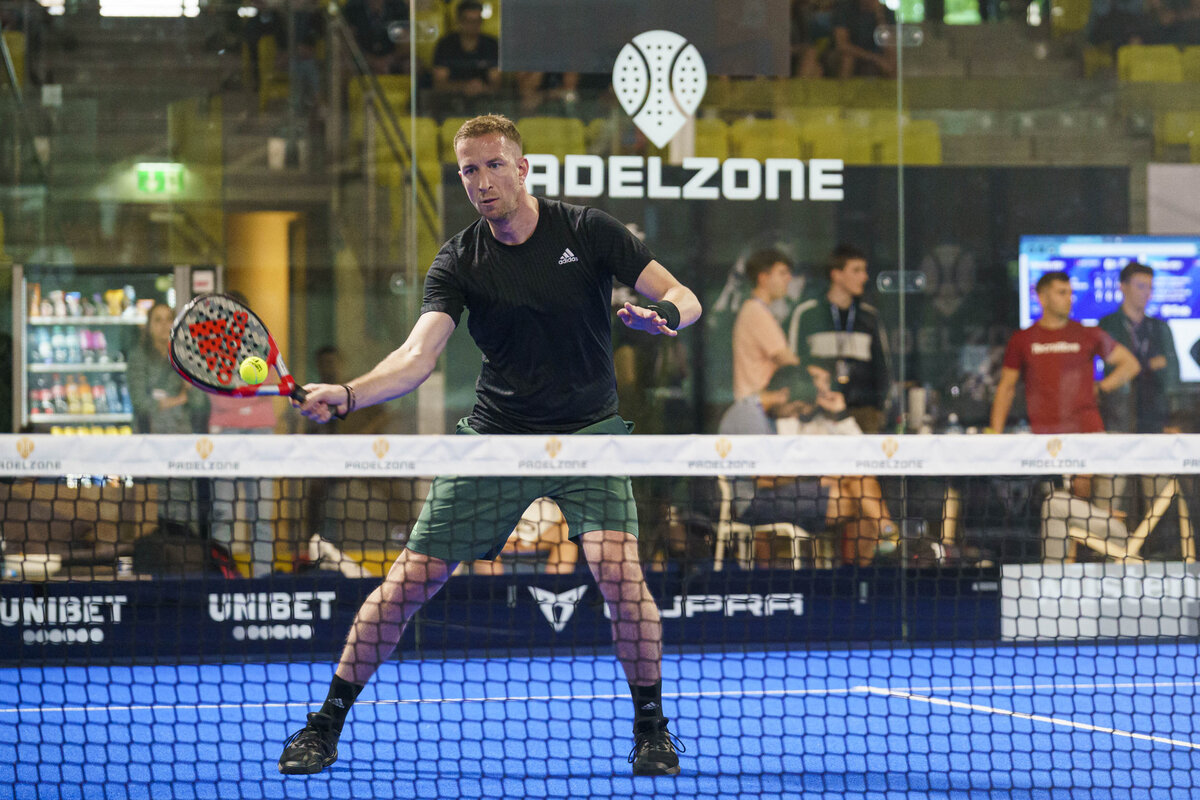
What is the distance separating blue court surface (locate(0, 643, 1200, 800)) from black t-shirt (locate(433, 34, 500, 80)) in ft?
10.2

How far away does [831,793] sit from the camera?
369cm

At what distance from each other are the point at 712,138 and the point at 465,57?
1.37 m

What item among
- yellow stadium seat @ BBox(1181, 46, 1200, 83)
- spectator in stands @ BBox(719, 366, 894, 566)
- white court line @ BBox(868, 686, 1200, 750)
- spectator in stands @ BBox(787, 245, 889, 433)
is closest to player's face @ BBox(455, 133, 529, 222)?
white court line @ BBox(868, 686, 1200, 750)

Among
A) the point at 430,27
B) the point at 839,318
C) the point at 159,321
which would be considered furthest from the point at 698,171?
the point at 159,321

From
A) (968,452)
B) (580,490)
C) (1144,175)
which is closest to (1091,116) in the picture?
(1144,175)

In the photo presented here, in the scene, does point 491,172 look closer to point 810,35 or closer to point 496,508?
point 496,508

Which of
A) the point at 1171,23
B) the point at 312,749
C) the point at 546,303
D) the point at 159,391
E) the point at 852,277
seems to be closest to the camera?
the point at 312,749

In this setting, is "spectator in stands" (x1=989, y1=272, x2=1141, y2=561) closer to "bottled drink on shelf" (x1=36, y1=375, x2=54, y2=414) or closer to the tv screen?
the tv screen

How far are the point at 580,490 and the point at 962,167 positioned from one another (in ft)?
14.6

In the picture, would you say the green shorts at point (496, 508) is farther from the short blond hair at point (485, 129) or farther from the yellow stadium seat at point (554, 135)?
the yellow stadium seat at point (554, 135)

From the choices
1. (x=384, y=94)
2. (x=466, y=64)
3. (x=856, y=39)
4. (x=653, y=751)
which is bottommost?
A: (x=653, y=751)

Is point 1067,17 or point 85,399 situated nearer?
point 85,399

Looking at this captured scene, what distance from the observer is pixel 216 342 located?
338 centimetres

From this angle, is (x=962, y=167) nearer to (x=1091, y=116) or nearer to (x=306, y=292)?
(x=1091, y=116)
